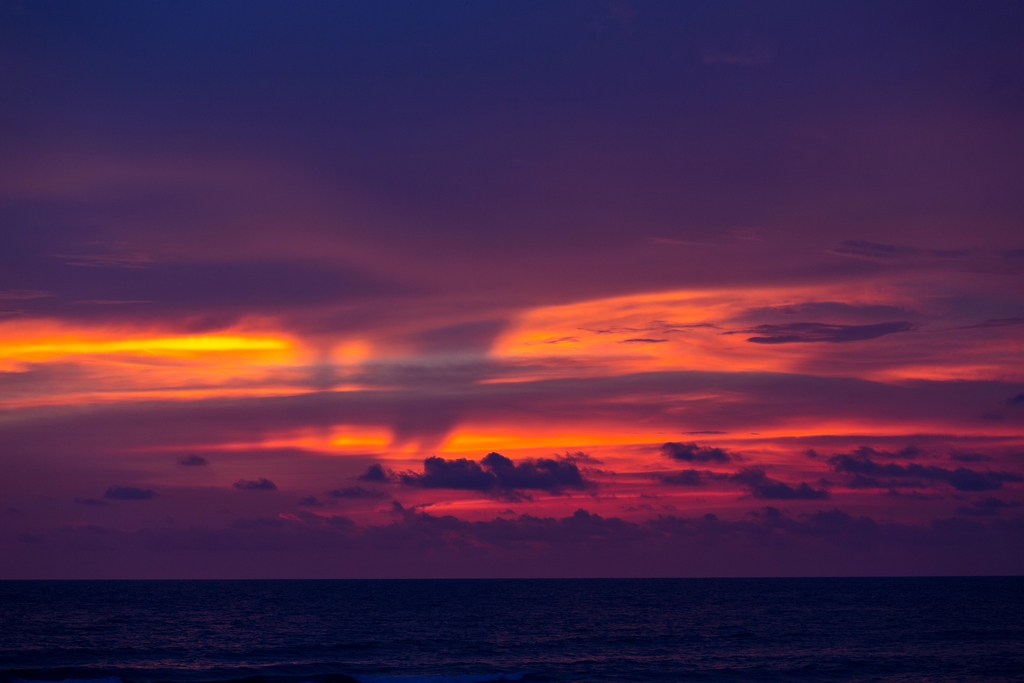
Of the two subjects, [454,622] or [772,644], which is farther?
[454,622]

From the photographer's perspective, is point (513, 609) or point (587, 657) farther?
point (513, 609)

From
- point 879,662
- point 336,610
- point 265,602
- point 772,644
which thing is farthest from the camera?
point 265,602

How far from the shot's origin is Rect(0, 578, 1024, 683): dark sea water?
53156mm

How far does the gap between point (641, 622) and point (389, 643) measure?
100ft

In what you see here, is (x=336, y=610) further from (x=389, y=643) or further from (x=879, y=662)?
(x=879, y=662)

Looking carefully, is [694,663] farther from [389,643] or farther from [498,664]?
[389,643]

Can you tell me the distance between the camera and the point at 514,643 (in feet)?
234

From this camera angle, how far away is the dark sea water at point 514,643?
53156 mm

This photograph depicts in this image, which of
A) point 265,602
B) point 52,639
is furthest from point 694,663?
point 265,602

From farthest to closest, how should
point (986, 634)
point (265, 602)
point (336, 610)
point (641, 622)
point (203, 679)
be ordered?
point (265, 602), point (336, 610), point (641, 622), point (986, 634), point (203, 679)

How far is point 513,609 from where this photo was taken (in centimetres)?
11700

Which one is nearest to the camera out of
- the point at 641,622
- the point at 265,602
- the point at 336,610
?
the point at 641,622

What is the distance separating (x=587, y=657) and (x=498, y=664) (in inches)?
Result: 263

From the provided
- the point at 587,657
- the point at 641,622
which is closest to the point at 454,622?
the point at 641,622
